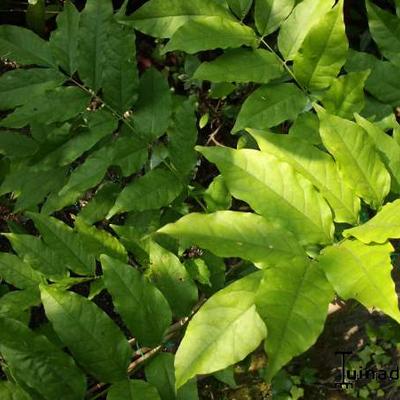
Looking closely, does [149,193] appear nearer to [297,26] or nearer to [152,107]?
[152,107]

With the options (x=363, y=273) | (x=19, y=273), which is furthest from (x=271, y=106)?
(x=19, y=273)

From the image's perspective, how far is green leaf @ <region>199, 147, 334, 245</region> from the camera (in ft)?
3.32

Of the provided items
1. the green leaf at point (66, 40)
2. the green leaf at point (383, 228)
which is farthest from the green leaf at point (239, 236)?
the green leaf at point (66, 40)

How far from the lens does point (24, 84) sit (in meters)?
1.53

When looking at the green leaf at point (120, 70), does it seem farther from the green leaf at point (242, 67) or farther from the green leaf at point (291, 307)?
the green leaf at point (291, 307)

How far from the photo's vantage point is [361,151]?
3.41 ft

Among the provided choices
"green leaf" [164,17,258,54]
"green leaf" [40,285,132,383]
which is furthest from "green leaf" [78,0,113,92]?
"green leaf" [40,285,132,383]

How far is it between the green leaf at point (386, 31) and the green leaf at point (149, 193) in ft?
2.27

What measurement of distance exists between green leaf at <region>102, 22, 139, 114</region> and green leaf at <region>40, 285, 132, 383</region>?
609 millimetres

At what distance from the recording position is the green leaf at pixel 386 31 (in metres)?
1.46

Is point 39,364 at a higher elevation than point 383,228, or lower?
lower

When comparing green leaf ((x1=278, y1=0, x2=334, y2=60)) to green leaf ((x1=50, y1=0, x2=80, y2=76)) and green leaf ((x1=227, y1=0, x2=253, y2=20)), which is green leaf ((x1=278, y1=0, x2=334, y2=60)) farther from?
green leaf ((x1=50, y1=0, x2=80, y2=76))

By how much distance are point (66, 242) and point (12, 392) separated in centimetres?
42

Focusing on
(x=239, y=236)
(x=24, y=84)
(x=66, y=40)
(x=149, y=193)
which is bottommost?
(x=149, y=193)
